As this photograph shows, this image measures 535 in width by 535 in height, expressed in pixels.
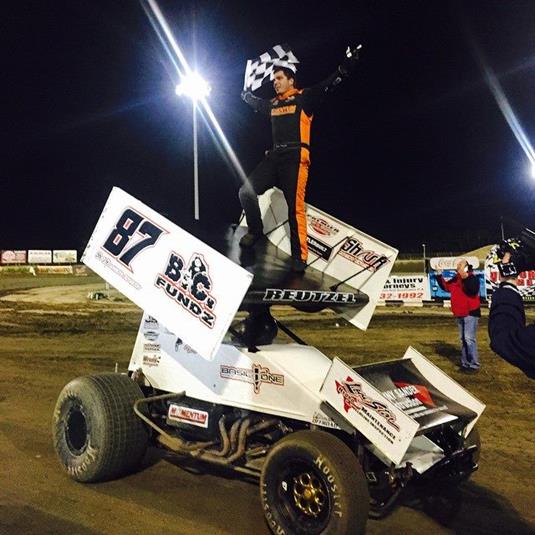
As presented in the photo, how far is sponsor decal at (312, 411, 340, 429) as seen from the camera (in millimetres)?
3645

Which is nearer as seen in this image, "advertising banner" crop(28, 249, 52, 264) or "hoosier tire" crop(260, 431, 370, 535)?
"hoosier tire" crop(260, 431, 370, 535)

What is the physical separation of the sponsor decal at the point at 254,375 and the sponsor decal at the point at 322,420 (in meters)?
0.31

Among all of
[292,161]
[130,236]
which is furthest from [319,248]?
[130,236]

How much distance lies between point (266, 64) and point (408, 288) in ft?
47.6

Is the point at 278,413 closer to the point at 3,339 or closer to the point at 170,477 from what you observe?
the point at 170,477

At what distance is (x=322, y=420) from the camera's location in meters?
3.68

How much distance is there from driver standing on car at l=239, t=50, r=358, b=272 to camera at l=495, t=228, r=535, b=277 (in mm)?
2404

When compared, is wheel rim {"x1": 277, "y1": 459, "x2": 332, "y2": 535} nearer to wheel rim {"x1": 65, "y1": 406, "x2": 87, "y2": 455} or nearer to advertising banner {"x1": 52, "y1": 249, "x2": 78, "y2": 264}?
wheel rim {"x1": 65, "y1": 406, "x2": 87, "y2": 455}

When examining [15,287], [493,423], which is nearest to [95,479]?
[493,423]

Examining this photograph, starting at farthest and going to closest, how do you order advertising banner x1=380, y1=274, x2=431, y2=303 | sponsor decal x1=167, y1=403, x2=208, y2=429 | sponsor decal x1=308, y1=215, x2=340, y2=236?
1. advertising banner x1=380, y1=274, x2=431, y2=303
2. sponsor decal x1=308, y1=215, x2=340, y2=236
3. sponsor decal x1=167, y1=403, x2=208, y2=429

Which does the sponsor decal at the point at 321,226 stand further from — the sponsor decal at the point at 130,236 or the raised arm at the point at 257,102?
the sponsor decal at the point at 130,236

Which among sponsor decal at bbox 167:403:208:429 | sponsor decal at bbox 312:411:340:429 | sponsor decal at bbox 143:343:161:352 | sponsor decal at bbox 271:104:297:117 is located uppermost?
sponsor decal at bbox 271:104:297:117

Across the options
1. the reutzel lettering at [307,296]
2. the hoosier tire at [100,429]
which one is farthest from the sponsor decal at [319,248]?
the hoosier tire at [100,429]

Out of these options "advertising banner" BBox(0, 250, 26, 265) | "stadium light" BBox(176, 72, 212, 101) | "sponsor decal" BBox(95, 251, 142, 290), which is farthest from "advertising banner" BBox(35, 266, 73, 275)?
"sponsor decal" BBox(95, 251, 142, 290)
